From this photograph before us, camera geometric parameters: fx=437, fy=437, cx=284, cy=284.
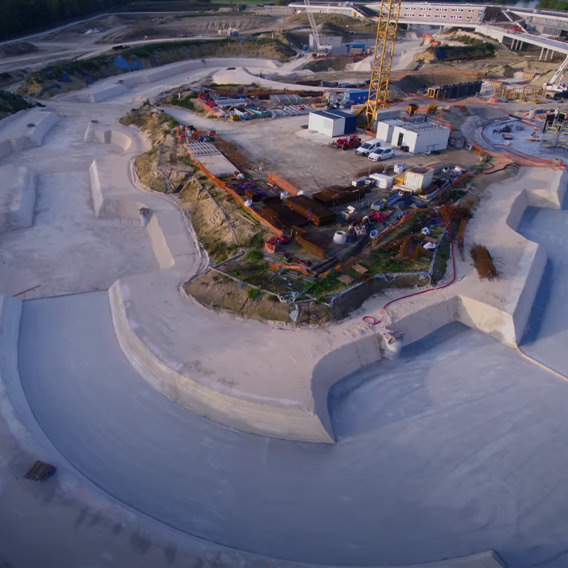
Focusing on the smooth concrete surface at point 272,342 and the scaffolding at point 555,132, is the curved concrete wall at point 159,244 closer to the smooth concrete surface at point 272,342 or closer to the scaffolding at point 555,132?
the smooth concrete surface at point 272,342

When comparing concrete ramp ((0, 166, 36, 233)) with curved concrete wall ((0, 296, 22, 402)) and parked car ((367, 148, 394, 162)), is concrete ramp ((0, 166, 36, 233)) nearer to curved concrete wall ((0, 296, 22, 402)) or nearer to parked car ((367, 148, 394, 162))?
curved concrete wall ((0, 296, 22, 402))

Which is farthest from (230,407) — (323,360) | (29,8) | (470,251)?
(29,8)

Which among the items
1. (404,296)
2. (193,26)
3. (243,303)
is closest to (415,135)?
(404,296)

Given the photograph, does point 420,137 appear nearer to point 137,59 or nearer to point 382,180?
point 382,180

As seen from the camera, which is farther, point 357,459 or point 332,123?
point 332,123

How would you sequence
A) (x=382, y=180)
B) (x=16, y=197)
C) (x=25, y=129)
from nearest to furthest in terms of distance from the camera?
(x=16, y=197) < (x=382, y=180) < (x=25, y=129)

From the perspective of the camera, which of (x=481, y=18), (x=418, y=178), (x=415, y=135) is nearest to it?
(x=418, y=178)

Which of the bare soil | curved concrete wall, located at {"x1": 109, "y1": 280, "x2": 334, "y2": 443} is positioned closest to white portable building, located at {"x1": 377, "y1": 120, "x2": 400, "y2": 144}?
the bare soil

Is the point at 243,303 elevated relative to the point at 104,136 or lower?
elevated
